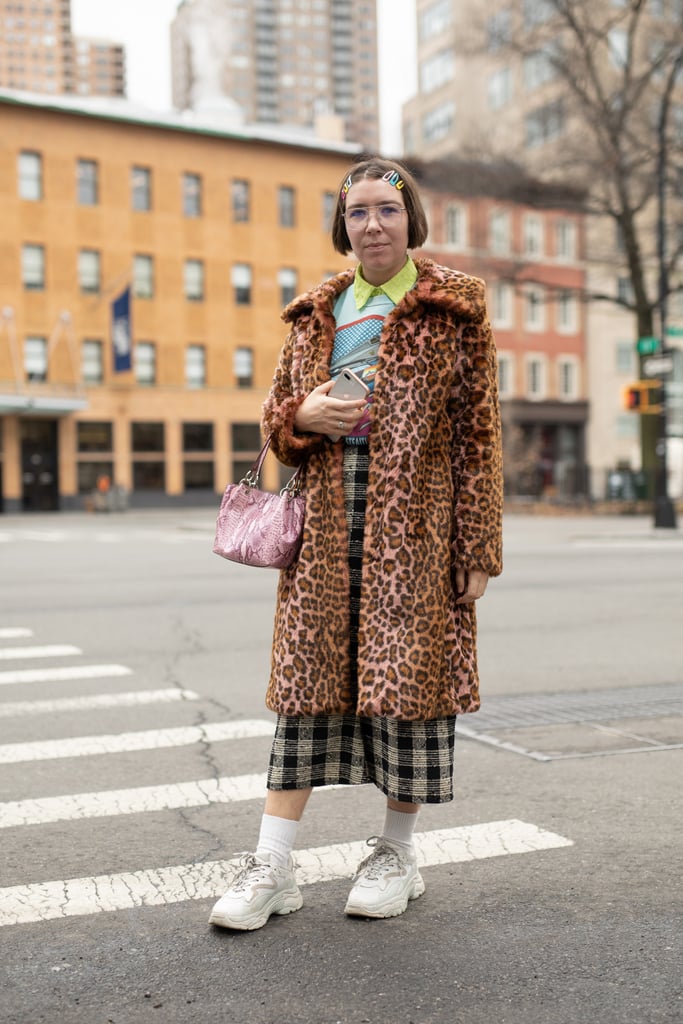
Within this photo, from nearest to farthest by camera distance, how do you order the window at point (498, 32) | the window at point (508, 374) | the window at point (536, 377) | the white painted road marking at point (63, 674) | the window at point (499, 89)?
1. the white painted road marking at point (63, 674)
2. the window at point (498, 32)
3. the window at point (508, 374)
4. the window at point (536, 377)
5. the window at point (499, 89)

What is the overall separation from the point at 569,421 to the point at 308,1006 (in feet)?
183

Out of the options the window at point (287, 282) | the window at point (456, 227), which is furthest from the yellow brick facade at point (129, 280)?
the window at point (456, 227)

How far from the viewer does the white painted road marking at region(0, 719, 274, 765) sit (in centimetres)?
577

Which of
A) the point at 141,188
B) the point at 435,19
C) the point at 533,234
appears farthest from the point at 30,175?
the point at 435,19

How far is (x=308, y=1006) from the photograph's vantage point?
2.94 meters

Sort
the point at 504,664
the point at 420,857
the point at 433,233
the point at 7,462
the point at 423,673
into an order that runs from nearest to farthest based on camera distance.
Answer: the point at 423,673 → the point at 420,857 → the point at 504,664 → the point at 7,462 → the point at 433,233

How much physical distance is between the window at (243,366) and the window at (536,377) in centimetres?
1327

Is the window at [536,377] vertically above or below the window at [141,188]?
below

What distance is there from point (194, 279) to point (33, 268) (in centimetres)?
689

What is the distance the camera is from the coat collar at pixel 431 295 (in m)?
3.54

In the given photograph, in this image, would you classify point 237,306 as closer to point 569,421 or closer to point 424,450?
point 569,421

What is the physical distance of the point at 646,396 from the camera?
80.5ft

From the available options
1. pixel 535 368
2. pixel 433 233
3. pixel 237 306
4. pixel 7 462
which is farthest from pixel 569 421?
pixel 7 462

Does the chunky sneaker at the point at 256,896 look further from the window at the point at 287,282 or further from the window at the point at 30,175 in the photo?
the window at the point at 287,282
